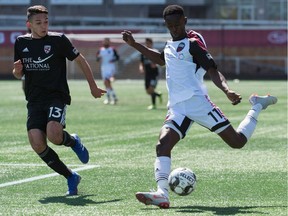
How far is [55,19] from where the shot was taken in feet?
206

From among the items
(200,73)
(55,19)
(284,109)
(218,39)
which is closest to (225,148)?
(200,73)

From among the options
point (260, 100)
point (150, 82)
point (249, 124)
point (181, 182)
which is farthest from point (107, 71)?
point (181, 182)

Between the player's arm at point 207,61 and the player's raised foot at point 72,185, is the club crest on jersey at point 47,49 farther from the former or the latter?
the player's arm at point 207,61

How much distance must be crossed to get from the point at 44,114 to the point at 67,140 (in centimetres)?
43

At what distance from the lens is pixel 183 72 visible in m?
9.93

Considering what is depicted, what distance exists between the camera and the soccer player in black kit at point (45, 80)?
10.5 m

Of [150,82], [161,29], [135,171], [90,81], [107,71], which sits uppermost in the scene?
[90,81]

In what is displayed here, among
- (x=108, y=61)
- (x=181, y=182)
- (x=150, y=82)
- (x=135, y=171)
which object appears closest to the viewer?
(x=181, y=182)

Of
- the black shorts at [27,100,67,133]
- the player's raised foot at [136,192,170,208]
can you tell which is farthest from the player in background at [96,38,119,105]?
the player's raised foot at [136,192,170,208]

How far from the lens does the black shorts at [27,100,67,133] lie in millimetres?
10523

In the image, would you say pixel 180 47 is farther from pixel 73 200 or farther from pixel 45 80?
pixel 73 200

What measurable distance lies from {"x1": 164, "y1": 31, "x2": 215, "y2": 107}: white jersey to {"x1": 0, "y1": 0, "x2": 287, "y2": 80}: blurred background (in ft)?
102

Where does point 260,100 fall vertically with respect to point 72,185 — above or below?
above

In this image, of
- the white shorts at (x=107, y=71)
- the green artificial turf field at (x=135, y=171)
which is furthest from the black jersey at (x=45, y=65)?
the white shorts at (x=107, y=71)
